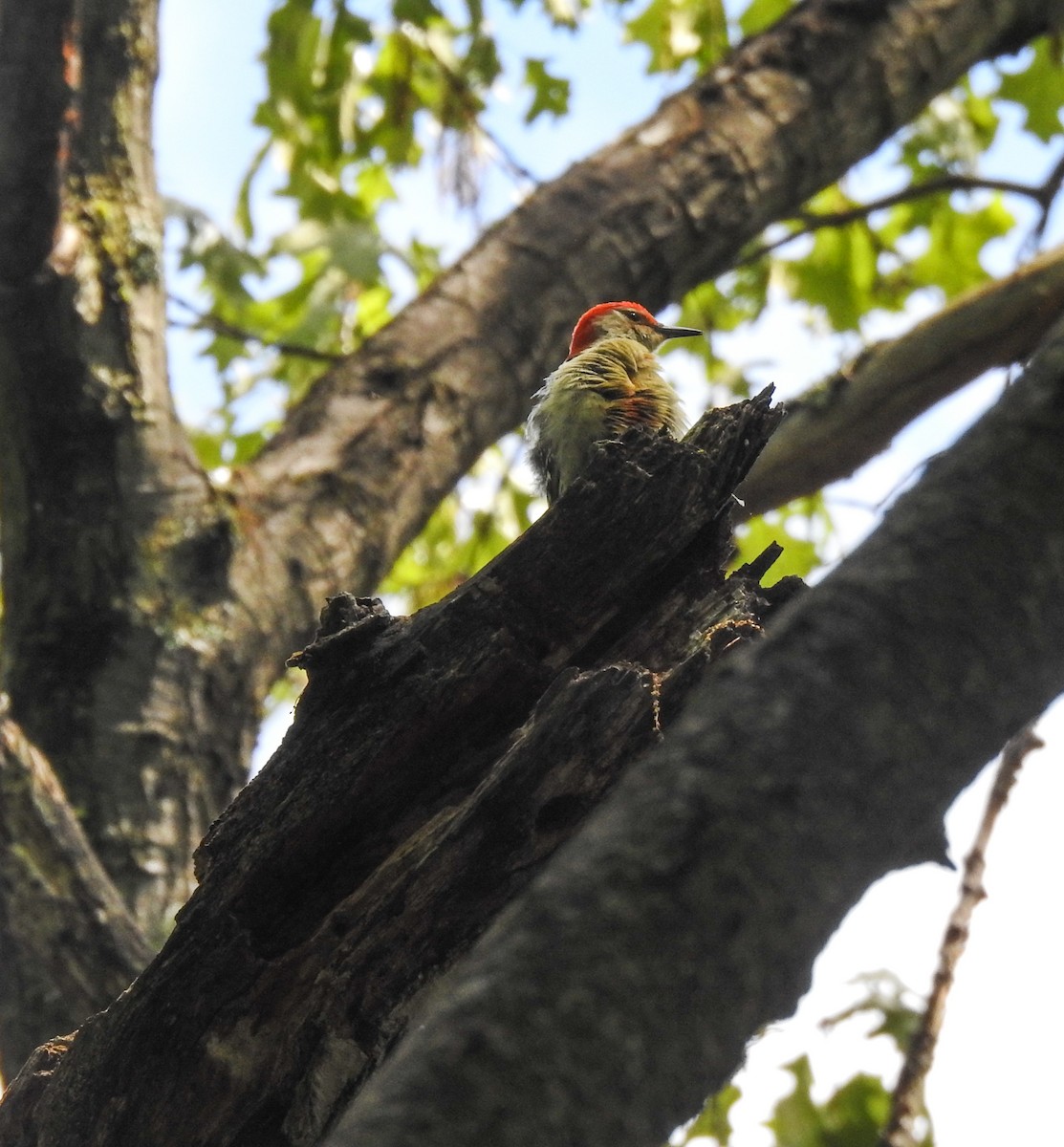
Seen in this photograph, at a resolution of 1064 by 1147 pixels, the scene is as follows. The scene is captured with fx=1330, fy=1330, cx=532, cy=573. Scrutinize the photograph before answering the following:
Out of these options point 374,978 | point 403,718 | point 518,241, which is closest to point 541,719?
point 403,718

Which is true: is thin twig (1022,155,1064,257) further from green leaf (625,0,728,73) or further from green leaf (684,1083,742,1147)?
green leaf (684,1083,742,1147)

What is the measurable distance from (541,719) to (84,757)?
2.44m

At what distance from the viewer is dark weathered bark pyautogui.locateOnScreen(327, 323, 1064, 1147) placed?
106 cm

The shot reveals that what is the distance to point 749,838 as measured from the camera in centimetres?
110

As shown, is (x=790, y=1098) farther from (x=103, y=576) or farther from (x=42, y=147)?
(x=42, y=147)

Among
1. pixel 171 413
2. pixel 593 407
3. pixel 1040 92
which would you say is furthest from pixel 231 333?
pixel 1040 92

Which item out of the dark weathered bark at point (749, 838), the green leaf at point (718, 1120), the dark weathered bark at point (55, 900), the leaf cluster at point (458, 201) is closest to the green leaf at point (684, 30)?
the leaf cluster at point (458, 201)

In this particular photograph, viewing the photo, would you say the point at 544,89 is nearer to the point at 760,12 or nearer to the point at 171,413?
the point at 760,12

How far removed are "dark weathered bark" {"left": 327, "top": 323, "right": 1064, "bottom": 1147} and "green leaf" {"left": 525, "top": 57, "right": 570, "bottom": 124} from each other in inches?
262

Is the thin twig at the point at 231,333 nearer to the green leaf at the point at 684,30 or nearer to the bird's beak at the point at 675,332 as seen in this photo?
the bird's beak at the point at 675,332

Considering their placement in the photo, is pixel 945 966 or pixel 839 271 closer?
pixel 945 966

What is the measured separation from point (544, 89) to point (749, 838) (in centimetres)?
690

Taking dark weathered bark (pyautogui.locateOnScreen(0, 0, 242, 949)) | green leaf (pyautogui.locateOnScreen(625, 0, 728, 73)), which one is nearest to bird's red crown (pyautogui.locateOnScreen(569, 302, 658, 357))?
dark weathered bark (pyautogui.locateOnScreen(0, 0, 242, 949))

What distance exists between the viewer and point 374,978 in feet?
7.64
